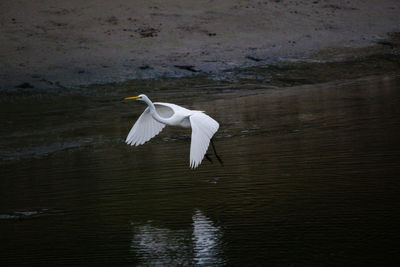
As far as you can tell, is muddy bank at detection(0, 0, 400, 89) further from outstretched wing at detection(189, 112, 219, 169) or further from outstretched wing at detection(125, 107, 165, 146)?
outstretched wing at detection(189, 112, 219, 169)

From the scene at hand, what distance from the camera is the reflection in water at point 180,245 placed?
5.16 m

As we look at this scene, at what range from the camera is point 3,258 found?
5586mm

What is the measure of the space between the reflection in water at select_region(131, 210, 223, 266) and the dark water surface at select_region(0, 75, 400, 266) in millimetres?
15

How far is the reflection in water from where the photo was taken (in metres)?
5.16

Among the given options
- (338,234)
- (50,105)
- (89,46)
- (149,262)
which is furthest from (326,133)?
(89,46)

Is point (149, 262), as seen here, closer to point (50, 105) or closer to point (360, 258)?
point (360, 258)

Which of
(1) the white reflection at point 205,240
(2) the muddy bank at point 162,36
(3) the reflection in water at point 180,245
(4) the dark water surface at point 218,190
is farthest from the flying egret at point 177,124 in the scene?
(2) the muddy bank at point 162,36

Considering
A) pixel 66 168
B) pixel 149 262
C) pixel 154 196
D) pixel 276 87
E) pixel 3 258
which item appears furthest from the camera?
pixel 276 87

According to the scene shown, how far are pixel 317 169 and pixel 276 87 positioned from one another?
7.94m

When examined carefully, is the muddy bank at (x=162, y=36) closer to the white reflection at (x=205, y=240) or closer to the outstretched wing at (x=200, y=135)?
the outstretched wing at (x=200, y=135)

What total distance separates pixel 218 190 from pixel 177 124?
152cm

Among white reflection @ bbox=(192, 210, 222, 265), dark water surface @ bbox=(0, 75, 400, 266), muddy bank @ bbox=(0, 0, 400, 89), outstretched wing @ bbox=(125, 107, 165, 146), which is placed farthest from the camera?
muddy bank @ bbox=(0, 0, 400, 89)

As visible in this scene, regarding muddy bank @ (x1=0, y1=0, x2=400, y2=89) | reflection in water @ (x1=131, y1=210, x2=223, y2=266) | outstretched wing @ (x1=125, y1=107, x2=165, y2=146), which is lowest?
reflection in water @ (x1=131, y1=210, x2=223, y2=266)

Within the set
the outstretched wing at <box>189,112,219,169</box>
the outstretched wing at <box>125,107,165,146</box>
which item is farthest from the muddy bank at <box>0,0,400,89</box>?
the outstretched wing at <box>189,112,219,169</box>
